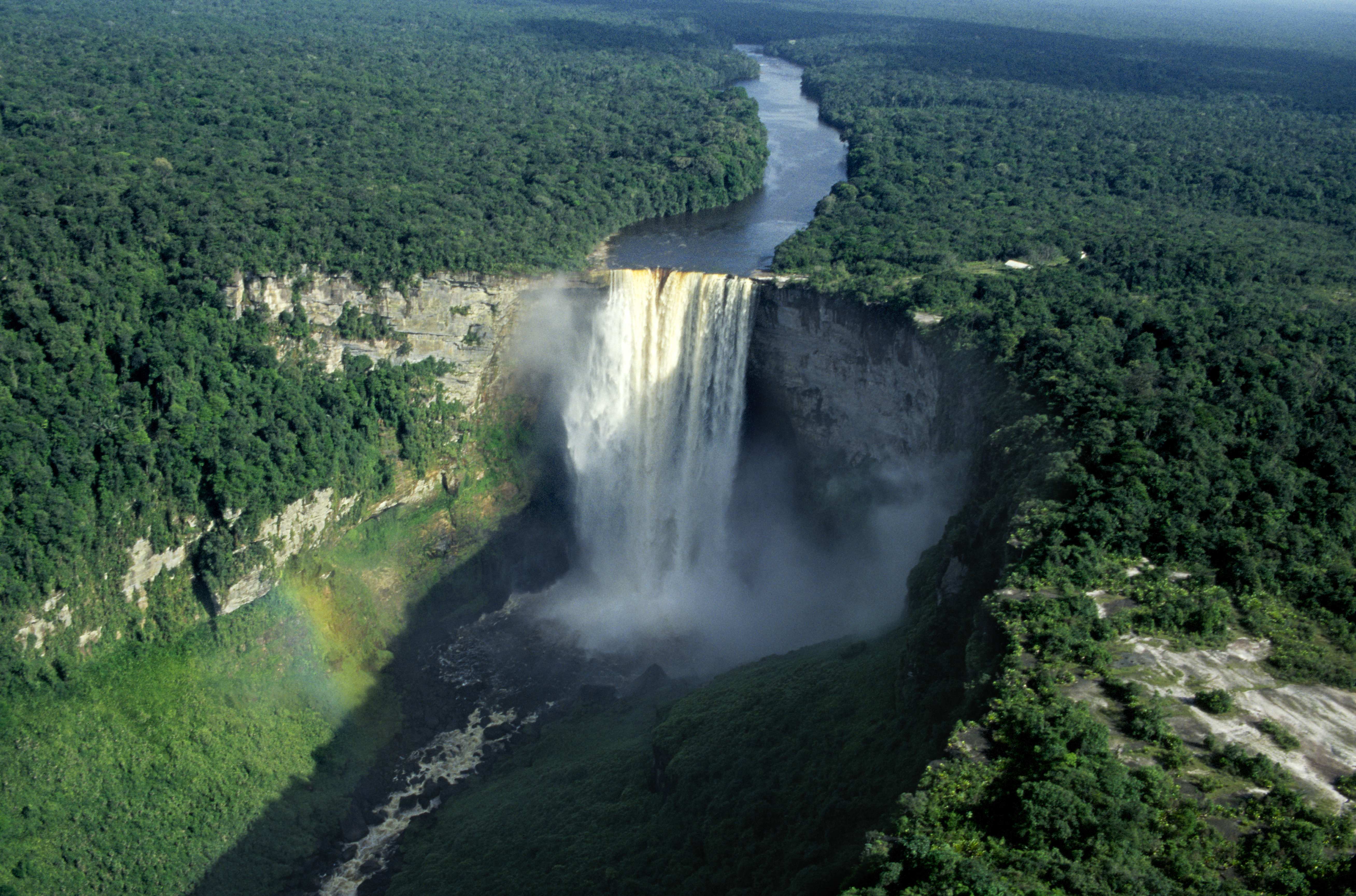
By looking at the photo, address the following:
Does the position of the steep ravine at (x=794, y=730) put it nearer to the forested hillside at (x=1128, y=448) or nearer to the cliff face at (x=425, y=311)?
the forested hillside at (x=1128, y=448)

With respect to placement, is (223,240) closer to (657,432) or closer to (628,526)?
(657,432)

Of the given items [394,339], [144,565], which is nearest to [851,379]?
[394,339]

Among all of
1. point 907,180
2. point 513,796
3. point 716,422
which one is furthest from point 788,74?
point 513,796

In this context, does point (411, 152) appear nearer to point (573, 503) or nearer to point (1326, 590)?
point (573, 503)

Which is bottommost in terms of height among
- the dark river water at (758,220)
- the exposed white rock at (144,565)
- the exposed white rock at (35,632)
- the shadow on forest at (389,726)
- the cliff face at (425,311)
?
the shadow on forest at (389,726)

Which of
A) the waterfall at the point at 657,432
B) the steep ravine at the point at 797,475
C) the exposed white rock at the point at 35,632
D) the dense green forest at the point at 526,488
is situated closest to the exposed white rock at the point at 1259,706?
the dense green forest at the point at 526,488
